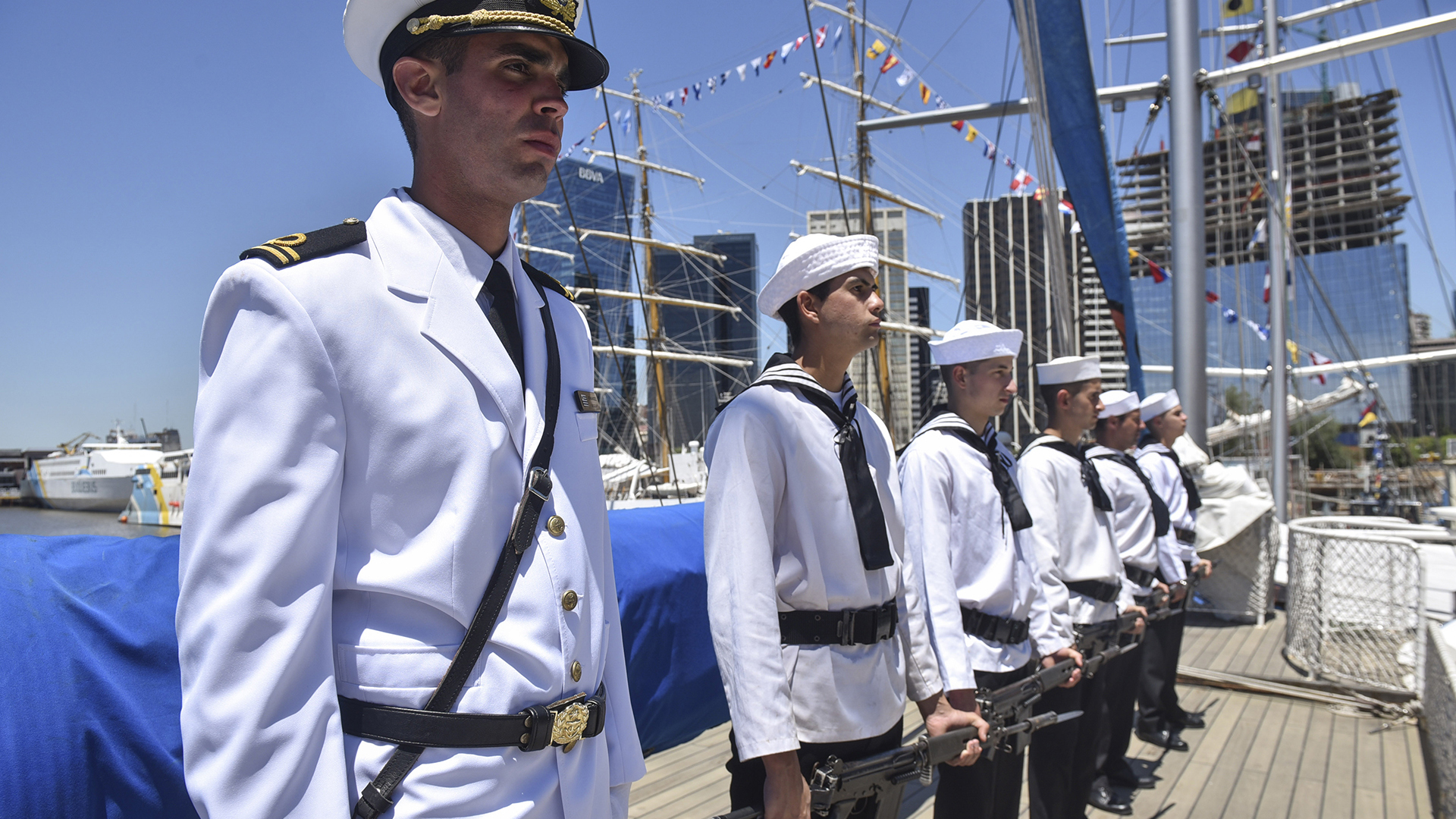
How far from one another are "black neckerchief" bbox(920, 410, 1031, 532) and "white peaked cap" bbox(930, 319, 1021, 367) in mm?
340

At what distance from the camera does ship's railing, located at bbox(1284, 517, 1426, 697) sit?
5.70 metres

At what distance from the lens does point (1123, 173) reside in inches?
586

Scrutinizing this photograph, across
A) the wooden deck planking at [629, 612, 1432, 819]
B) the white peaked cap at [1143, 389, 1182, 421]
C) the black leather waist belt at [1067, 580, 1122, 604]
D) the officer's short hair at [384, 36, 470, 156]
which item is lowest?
the wooden deck planking at [629, 612, 1432, 819]

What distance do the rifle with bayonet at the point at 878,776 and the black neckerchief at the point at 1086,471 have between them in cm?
188

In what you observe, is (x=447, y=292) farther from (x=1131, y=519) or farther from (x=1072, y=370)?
(x=1131, y=519)

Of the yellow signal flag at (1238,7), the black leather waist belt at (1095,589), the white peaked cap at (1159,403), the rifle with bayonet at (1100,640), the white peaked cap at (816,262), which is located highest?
the yellow signal flag at (1238,7)

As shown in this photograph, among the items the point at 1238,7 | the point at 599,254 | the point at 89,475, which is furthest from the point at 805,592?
the point at 89,475

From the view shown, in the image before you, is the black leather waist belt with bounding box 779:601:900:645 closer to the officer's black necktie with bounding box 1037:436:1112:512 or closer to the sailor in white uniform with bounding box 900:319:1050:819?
the sailor in white uniform with bounding box 900:319:1050:819

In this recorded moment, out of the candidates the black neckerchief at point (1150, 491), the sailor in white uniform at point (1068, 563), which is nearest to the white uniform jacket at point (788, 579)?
the sailor in white uniform at point (1068, 563)

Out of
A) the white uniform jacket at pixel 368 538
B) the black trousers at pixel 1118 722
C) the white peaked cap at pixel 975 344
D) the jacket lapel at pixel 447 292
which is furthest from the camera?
the black trousers at pixel 1118 722

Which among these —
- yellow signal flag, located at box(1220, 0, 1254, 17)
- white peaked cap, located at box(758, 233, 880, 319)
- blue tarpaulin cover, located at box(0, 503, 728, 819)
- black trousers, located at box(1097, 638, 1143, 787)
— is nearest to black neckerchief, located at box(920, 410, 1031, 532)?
white peaked cap, located at box(758, 233, 880, 319)

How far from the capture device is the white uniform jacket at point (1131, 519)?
15.7 feet

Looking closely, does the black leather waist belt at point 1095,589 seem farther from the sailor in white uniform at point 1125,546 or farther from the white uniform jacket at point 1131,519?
the white uniform jacket at point 1131,519

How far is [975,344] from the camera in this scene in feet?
10.9
